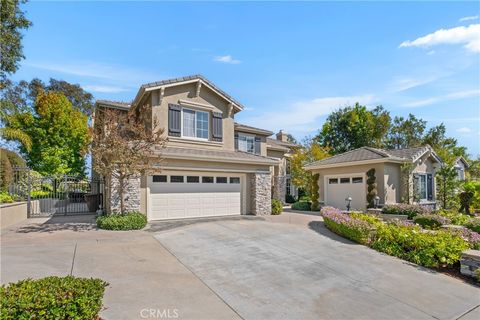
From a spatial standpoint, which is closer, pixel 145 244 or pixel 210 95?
pixel 145 244

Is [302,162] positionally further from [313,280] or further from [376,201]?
[313,280]

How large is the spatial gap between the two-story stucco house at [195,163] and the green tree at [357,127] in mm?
21318

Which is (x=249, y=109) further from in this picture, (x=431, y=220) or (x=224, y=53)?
(x=431, y=220)

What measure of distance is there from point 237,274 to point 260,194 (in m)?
9.00

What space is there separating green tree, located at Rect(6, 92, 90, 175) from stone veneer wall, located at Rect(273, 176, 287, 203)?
18.0 metres

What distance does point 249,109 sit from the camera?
17375mm

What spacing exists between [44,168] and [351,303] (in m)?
29.4

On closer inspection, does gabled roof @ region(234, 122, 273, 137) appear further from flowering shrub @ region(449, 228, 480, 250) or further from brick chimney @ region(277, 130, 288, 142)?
flowering shrub @ region(449, 228, 480, 250)

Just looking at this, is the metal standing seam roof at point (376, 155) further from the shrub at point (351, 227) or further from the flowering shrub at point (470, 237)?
the flowering shrub at point (470, 237)

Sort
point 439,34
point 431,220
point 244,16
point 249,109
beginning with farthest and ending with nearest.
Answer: point 249,109
point 431,220
point 244,16
point 439,34

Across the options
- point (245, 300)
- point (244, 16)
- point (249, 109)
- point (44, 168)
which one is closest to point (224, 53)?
point (244, 16)

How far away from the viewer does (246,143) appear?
22.5 m

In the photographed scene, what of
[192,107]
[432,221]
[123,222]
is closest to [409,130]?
[432,221]

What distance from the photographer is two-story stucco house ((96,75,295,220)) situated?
12703 millimetres
